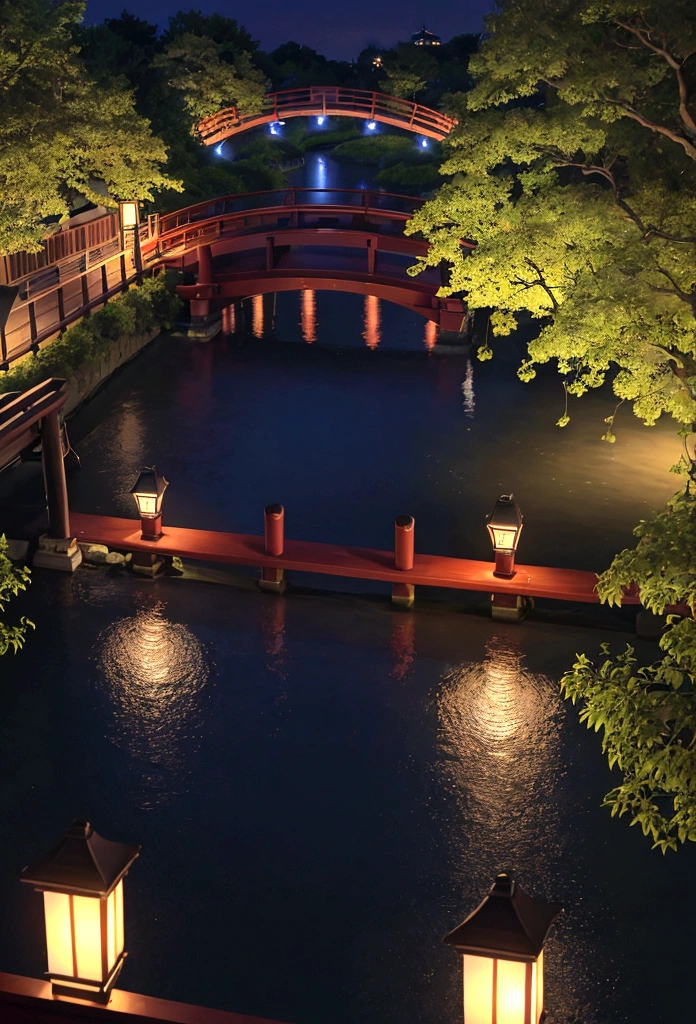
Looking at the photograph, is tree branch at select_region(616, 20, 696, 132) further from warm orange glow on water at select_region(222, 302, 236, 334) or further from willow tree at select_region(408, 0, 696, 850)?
warm orange glow on water at select_region(222, 302, 236, 334)

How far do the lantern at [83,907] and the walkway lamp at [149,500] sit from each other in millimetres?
11220

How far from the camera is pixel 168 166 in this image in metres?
40.8

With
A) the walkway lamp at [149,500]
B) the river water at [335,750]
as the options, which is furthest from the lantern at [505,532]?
the walkway lamp at [149,500]

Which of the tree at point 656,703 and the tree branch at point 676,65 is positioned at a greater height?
the tree branch at point 676,65

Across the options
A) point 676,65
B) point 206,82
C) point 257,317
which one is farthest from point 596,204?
point 206,82

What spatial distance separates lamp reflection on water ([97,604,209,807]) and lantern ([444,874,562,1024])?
6649 mm

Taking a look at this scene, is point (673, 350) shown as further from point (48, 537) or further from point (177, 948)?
point (177, 948)

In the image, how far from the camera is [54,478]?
17.6 metres

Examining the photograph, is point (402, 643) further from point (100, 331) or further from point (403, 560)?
point (100, 331)

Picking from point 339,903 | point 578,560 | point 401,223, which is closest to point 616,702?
point 339,903

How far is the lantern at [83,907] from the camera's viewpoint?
21.9 ft

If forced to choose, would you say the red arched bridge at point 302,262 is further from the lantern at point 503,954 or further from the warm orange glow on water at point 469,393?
the lantern at point 503,954

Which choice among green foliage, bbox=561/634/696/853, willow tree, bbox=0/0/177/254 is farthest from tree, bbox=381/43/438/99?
green foliage, bbox=561/634/696/853

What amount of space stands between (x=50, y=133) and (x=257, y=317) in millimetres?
12491
